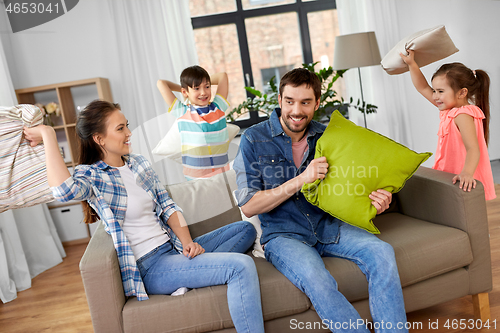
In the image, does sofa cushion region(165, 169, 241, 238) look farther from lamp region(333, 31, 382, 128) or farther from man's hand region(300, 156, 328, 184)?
lamp region(333, 31, 382, 128)

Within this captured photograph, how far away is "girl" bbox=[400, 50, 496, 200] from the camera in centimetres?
192

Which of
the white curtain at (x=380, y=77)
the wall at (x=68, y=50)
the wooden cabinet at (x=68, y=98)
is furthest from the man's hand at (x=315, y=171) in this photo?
the wall at (x=68, y=50)

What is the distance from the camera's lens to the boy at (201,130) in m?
2.39

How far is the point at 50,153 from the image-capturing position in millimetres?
1392

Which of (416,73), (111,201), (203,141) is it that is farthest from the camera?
(203,141)

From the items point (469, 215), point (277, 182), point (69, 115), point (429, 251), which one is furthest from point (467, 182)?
point (69, 115)

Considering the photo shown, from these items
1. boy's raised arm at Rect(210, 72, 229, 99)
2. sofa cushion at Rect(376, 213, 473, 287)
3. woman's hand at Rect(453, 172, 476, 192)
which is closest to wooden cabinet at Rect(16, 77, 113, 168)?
boy's raised arm at Rect(210, 72, 229, 99)

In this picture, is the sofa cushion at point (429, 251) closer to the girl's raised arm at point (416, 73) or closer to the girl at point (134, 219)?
the girl at point (134, 219)

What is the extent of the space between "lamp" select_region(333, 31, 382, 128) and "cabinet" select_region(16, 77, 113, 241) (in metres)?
2.05

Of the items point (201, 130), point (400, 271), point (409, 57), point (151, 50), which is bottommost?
point (400, 271)

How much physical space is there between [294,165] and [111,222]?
0.76 m

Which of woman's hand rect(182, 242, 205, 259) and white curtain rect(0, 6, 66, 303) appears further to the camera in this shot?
white curtain rect(0, 6, 66, 303)

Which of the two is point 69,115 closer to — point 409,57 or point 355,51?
point 355,51

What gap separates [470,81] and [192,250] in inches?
61.9
